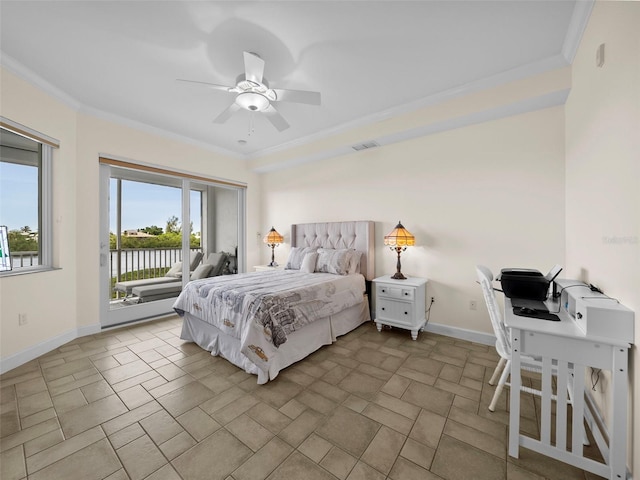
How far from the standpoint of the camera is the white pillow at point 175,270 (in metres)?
4.25

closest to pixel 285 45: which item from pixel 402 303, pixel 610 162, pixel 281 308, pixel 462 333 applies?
pixel 281 308

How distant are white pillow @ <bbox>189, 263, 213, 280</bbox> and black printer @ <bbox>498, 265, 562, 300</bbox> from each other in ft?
13.7

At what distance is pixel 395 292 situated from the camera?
3174 mm

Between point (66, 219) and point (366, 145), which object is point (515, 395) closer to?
point (366, 145)

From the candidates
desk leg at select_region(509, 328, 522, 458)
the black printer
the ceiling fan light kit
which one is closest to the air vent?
the ceiling fan light kit

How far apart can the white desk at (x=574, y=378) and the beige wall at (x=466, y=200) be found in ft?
4.51

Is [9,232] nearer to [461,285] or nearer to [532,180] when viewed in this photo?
[461,285]

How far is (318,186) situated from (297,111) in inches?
55.3

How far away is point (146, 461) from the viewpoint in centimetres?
146

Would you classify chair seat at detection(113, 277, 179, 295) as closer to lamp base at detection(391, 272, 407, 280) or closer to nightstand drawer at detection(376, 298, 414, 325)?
nightstand drawer at detection(376, 298, 414, 325)

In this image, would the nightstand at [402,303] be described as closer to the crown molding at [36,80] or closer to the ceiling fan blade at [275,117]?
the ceiling fan blade at [275,117]

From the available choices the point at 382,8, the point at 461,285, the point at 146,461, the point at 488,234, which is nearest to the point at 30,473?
the point at 146,461

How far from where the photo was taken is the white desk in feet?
4.04

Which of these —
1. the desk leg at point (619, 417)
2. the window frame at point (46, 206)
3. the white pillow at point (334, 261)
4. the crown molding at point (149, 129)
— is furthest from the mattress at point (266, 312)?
the crown molding at point (149, 129)
